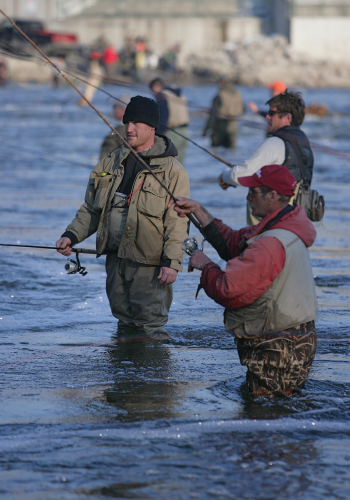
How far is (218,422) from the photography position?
4.19 m

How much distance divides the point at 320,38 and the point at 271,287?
2187 inches

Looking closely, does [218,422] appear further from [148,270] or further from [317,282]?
[317,282]

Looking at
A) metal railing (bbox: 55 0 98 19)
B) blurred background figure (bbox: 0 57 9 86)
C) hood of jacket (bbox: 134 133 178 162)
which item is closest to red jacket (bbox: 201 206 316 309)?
hood of jacket (bbox: 134 133 178 162)

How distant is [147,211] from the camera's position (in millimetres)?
5137

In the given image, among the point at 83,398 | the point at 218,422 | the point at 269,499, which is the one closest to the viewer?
the point at 269,499

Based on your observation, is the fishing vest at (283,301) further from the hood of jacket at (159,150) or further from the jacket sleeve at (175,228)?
the hood of jacket at (159,150)

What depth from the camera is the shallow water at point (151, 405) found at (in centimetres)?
360

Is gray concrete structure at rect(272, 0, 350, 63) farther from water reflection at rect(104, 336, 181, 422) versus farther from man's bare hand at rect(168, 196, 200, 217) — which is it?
man's bare hand at rect(168, 196, 200, 217)

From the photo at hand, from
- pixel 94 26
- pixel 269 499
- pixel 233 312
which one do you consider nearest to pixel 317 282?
pixel 233 312

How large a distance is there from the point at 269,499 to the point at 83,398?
4.92ft

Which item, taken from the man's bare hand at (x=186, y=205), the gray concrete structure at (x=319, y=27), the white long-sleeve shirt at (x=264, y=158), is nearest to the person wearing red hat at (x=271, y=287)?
the man's bare hand at (x=186, y=205)

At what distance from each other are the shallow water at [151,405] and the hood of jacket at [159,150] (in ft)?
4.40

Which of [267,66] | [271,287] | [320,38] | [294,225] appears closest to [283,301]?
[271,287]

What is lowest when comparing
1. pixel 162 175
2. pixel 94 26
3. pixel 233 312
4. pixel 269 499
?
pixel 269 499
